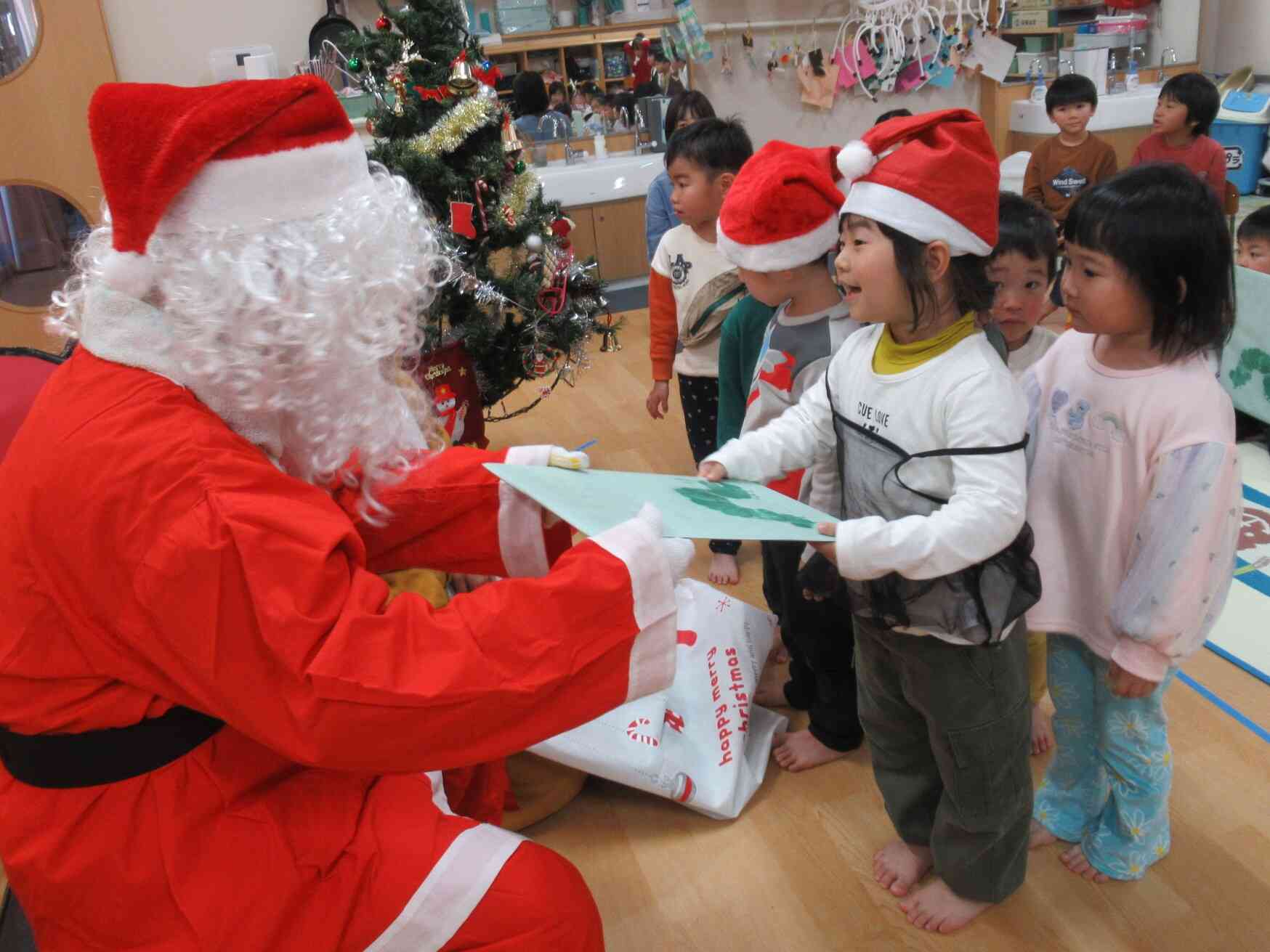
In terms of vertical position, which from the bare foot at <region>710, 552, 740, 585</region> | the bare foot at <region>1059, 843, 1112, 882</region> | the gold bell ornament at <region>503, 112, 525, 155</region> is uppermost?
the gold bell ornament at <region>503, 112, 525, 155</region>

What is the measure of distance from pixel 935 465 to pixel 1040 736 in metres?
0.89

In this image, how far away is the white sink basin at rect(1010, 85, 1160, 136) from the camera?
5.49 m

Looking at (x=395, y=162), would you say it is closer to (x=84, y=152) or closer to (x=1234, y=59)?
(x=84, y=152)

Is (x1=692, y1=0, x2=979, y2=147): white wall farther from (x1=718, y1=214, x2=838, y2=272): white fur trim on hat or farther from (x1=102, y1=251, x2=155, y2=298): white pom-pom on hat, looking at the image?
(x1=102, y1=251, x2=155, y2=298): white pom-pom on hat

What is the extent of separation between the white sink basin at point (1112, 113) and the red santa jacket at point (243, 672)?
5432 mm

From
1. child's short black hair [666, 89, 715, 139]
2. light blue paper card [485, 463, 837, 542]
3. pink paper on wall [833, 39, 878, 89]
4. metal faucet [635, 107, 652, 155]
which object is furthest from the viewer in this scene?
pink paper on wall [833, 39, 878, 89]

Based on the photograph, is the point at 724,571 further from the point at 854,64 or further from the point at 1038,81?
the point at 1038,81

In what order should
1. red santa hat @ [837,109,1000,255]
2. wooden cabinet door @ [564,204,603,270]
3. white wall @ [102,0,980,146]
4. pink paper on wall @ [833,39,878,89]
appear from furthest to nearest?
pink paper on wall @ [833,39,878,89]
wooden cabinet door @ [564,204,603,270]
white wall @ [102,0,980,146]
red santa hat @ [837,109,1000,255]

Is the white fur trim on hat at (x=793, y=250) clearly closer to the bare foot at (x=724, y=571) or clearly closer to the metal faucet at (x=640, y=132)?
the bare foot at (x=724, y=571)

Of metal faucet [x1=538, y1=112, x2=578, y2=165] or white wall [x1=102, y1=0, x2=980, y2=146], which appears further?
metal faucet [x1=538, y1=112, x2=578, y2=165]

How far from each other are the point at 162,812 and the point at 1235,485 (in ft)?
4.03

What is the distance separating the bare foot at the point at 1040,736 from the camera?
5.83 ft

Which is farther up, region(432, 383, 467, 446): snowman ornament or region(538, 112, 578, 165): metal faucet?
region(538, 112, 578, 165): metal faucet

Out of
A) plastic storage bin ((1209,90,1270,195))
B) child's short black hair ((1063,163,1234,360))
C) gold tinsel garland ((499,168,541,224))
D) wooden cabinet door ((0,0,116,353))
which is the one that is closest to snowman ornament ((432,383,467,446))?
gold tinsel garland ((499,168,541,224))
